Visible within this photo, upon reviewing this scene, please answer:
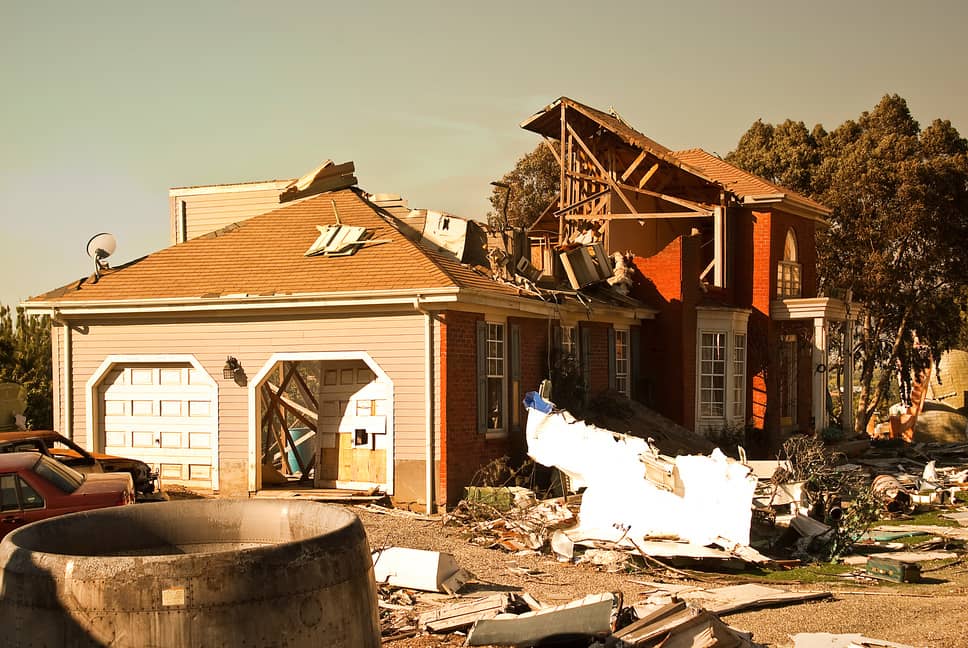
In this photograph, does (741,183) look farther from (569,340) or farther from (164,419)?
(164,419)

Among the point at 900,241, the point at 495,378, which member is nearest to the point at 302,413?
the point at 495,378

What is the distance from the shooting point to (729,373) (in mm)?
24109

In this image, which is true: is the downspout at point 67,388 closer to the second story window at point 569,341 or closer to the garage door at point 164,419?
the garage door at point 164,419

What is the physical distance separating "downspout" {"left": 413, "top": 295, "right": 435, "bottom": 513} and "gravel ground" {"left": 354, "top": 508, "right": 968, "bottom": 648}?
88 cm

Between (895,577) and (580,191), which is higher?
(580,191)

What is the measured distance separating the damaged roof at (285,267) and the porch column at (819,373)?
11.5 m

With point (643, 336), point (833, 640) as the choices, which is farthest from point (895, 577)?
point (643, 336)

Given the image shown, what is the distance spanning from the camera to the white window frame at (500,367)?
17.2 meters

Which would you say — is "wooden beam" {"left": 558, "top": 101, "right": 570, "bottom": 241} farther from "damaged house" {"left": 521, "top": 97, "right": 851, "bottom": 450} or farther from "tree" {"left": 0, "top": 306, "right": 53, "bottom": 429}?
"tree" {"left": 0, "top": 306, "right": 53, "bottom": 429}

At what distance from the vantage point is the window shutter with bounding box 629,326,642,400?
22.9m

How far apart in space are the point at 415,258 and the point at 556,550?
6.14 meters

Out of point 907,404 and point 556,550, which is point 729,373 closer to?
point 556,550

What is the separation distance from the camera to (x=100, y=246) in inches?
758

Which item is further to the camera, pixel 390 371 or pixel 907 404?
pixel 907 404
